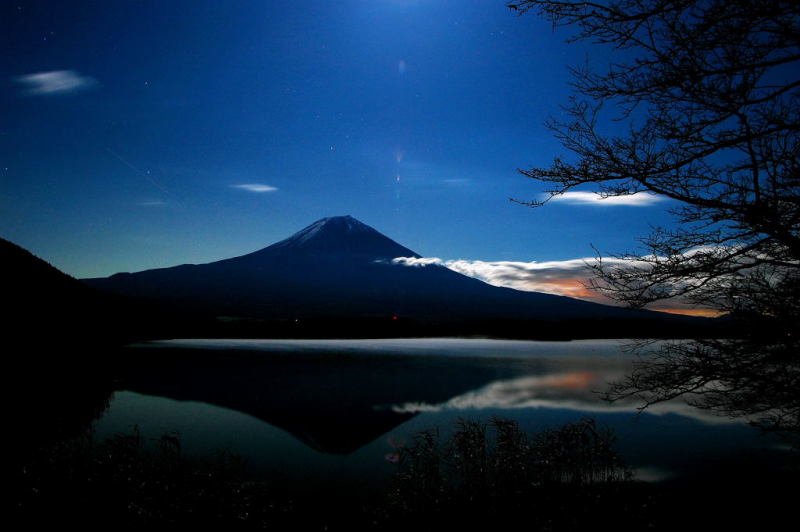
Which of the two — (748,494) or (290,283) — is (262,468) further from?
(290,283)

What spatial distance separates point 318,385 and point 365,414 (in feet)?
33.0

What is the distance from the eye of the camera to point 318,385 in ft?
111

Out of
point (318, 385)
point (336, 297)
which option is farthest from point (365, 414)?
point (336, 297)

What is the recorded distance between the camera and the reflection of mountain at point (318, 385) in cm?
2167

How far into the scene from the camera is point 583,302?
184875 mm

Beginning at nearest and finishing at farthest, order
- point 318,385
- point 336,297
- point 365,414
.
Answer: point 365,414 < point 318,385 < point 336,297

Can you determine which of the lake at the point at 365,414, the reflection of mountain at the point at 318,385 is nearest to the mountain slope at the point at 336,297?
the reflection of mountain at the point at 318,385

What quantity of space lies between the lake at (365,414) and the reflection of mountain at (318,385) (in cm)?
9

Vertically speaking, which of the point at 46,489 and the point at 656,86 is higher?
the point at 656,86

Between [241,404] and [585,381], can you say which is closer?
[241,404]

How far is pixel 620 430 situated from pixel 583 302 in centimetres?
17616

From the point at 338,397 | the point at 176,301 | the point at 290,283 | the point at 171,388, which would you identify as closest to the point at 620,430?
the point at 338,397

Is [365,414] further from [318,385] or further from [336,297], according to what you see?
[336,297]

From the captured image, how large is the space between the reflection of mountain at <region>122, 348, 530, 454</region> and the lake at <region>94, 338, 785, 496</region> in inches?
3.5
